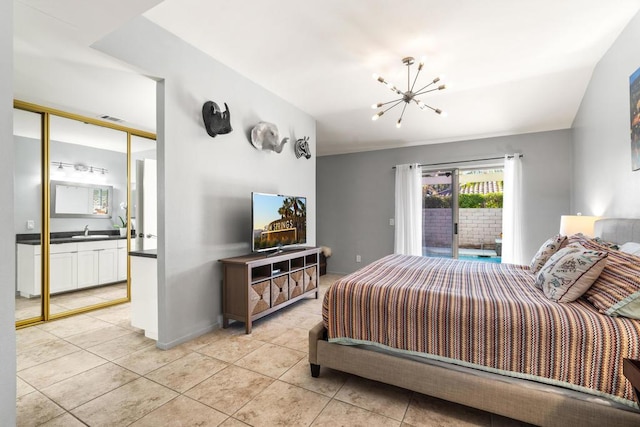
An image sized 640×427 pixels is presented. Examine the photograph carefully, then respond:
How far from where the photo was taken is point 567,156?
13.8 feet

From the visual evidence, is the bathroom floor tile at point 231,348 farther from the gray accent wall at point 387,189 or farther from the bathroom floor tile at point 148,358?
the gray accent wall at point 387,189

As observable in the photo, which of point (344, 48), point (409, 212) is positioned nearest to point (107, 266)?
point (344, 48)

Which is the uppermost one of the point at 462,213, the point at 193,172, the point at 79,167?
the point at 79,167

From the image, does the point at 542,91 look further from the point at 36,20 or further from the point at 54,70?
the point at 54,70

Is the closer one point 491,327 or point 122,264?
point 491,327

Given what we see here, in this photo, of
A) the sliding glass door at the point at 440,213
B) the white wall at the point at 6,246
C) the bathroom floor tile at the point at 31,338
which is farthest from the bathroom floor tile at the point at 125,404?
the sliding glass door at the point at 440,213

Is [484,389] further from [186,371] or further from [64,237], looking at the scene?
[64,237]

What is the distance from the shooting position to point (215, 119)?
2.79 metres

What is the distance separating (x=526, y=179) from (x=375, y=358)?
13.6 ft

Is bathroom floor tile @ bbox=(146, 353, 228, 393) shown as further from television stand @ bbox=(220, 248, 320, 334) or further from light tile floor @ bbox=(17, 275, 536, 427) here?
television stand @ bbox=(220, 248, 320, 334)

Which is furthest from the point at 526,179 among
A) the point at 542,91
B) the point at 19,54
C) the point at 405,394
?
the point at 19,54

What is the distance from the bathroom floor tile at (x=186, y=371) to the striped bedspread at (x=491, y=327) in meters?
1.00

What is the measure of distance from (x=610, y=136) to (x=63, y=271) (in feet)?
19.6

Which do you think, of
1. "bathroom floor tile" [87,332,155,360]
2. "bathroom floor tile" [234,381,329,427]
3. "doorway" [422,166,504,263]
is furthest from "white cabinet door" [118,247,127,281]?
"doorway" [422,166,504,263]
